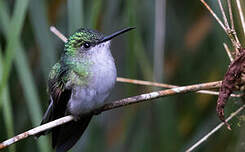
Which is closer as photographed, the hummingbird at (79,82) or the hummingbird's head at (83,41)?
the hummingbird at (79,82)

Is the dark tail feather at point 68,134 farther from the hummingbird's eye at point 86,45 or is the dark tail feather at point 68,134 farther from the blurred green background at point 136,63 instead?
the hummingbird's eye at point 86,45

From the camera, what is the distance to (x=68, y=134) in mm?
2250

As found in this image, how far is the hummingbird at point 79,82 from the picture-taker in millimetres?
2025

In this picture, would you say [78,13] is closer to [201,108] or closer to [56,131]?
[56,131]

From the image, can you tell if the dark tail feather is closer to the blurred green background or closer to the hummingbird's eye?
the blurred green background

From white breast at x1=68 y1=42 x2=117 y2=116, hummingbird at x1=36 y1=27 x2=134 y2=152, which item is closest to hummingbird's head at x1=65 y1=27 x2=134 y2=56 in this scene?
hummingbird at x1=36 y1=27 x2=134 y2=152

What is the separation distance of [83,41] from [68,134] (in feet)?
1.60

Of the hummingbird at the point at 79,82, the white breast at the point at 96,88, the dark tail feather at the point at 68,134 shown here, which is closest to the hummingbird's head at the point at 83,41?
the hummingbird at the point at 79,82

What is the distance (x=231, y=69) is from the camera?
1475 mm

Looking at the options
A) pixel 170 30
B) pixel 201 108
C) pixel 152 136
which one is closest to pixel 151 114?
pixel 152 136

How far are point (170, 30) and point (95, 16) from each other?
1104 mm

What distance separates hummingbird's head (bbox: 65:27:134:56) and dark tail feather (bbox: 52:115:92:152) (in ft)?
1.14

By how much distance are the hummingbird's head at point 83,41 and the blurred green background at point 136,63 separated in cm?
9

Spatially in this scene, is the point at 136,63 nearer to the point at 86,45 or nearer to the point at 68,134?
the point at 86,45
